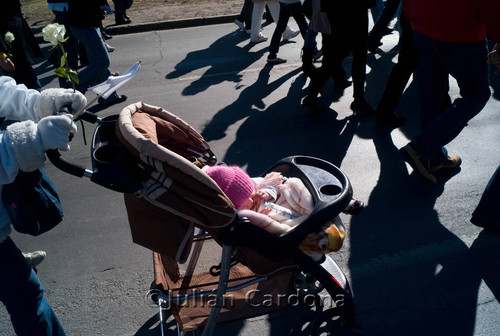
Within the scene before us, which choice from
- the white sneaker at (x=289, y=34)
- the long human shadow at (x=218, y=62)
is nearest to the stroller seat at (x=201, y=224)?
the long human shadow at (x=218, y=62)

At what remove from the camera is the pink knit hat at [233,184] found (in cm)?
260

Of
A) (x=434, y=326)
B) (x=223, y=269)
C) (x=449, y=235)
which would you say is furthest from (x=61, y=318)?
(x=449, y=235)

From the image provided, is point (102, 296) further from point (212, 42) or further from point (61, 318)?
point (212, 42)

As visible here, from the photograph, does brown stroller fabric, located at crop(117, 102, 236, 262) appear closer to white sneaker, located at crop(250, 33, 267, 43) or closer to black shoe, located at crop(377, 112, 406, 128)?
black shoe, located at crop(377, 112, 406, 128)

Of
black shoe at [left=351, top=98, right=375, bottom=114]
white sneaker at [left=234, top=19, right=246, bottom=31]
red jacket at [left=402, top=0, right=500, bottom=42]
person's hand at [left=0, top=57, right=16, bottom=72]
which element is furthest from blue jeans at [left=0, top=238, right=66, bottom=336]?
white sneaker at [left=234, top=19, right=246, bottom=31]

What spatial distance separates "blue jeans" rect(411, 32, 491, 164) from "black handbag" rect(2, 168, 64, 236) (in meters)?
3.04

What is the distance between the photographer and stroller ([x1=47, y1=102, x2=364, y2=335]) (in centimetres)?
230

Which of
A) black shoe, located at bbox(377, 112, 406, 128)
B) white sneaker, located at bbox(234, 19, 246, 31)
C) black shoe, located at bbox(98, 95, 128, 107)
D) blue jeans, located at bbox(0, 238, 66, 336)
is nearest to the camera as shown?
blue jeans, located at bbox(0, 238, 66, 336)

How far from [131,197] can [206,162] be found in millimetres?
620

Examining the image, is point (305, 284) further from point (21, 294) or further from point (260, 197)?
point (21, 294)

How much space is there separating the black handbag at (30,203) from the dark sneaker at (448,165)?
326cm

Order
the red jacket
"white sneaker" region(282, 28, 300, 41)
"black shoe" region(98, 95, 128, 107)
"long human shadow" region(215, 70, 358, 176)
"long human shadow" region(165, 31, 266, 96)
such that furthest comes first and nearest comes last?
"white sneaker" region(282, 28, 300, 41) → "long human shadow" region(165, 31, 266, 96) → "black shoe" region(98, 95, 128, 107) → "long human shadow" region(215, 70, 358, 176) → the red jacket

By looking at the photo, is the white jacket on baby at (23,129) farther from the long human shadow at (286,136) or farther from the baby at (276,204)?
the long human shadow at (286,136)

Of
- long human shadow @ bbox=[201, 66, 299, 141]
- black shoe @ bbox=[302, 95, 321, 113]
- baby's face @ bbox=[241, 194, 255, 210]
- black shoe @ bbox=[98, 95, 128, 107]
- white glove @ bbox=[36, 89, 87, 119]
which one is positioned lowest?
black shoe @ bbox=[98, 95, 128, 107]
